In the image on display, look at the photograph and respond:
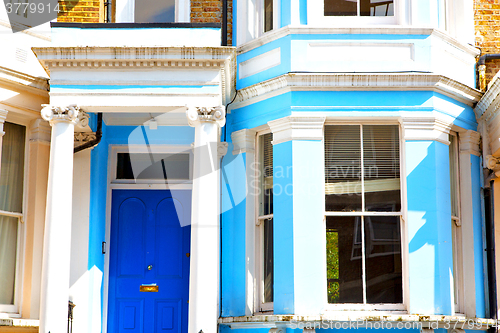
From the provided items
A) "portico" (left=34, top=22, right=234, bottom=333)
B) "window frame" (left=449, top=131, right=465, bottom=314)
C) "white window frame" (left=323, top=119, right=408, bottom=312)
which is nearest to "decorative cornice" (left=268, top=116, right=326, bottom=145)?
"white window frame" (left=323, top=119, right=408, bottom=312)

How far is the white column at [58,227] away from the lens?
22.5 feet

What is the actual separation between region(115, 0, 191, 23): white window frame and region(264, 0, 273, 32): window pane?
1.07m

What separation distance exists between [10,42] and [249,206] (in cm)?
358

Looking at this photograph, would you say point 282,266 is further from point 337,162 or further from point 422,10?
point 422,10

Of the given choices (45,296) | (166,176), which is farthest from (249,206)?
(45,296)

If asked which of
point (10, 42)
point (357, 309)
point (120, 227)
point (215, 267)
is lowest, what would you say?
point (357, 309)

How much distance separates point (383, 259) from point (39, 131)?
14.7 ft

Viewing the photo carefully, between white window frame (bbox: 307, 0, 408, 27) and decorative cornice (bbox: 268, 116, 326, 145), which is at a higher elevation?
white window frame (bbox: 307, 0, 408, 27)

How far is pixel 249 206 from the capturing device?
8188 millimetres

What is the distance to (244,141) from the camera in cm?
834

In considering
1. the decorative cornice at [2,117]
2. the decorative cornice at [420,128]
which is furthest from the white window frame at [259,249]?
the decorative cornice at [2,117]

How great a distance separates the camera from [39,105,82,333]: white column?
687 cm

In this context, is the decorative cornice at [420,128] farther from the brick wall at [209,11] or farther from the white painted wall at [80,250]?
the white painted wall at [80,250]

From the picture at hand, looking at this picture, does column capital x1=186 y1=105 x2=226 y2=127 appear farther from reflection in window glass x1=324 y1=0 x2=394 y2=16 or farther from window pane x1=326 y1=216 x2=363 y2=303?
reflection in window glass x1=324 y1=0 x2=394 y2=16
